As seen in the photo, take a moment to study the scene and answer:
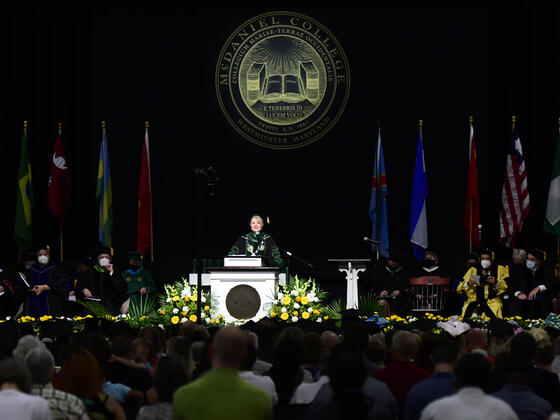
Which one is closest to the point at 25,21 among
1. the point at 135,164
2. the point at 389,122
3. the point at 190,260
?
the point at 135,164

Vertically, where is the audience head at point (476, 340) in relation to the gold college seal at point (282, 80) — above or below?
below

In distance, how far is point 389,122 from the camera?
57.1 ft

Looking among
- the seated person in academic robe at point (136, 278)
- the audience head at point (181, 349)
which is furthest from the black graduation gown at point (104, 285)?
the audience head at point (181, 349)

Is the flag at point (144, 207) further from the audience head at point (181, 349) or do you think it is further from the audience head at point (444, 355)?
the audience head at point (444, 355)

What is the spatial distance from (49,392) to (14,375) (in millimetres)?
279

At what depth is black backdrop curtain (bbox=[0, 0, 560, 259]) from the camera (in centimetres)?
1725

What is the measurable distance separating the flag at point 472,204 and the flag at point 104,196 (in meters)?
6.28

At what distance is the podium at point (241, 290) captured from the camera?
42.2 ft

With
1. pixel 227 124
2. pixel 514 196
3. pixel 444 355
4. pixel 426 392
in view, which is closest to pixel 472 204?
pixel 514 196

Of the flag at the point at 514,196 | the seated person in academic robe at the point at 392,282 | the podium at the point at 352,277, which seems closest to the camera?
the podium at the point at 352,277

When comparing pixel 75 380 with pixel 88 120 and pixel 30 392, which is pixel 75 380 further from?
pixel 88 120

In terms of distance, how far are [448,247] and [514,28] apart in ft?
13.6

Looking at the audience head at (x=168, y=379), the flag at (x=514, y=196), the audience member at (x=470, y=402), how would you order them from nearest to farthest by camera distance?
1. the audience member at (x=470, y=402)
2. the audience head at (x=168, y=379)
3. the flag at (x=514, y=196)

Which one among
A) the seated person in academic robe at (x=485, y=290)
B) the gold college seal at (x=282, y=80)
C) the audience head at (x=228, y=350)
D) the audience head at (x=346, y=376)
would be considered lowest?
the seated person in academic robe at (x=485, y=290)
